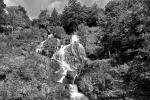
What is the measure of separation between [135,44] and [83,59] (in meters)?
9.87

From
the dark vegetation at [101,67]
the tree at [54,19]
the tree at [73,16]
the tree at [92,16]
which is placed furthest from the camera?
the tree at [54,19]

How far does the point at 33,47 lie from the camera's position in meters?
30.9

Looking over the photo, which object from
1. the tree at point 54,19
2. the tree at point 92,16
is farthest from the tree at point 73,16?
the tree at point 54,19

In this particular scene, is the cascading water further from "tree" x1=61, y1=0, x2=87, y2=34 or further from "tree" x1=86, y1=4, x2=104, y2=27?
"tree" x1=86, y1=4, x2=104, y2=27

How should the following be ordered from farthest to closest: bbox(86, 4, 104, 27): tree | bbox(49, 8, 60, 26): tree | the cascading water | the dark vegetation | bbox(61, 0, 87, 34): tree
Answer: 1. bbox(49, 8, 60, 26): tree
2. bbox(86, 4, 104, 27): tree
3. bbox(61, 0, 87, 34): tree
4. the cascading water
5. the dark vegetation

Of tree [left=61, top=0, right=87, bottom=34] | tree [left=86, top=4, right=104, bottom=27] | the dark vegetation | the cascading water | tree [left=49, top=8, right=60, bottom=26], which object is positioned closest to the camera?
the dark vegetation

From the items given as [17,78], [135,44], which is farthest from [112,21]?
[17,78]

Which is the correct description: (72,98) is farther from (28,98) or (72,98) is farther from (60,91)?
(28,98)

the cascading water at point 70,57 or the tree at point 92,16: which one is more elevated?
the tree at point 92,16

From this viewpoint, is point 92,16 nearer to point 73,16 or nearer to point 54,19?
point 73,16

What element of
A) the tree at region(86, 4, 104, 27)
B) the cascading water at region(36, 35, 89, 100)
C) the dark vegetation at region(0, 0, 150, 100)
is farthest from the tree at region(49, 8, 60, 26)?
the cascading water at region(36, 35, 89, 100)

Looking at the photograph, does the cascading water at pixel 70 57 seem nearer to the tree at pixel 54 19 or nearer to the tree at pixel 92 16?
the tree at pixel 92 16

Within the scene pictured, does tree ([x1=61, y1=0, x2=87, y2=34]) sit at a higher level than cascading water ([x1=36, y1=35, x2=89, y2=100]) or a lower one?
higher

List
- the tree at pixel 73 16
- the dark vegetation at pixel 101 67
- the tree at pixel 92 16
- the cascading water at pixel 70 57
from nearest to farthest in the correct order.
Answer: the dark vegetation at pixel 101 67 < the cascading water at pixel 70 57 < the tree at pixel 73 16 < the tree at pixel 92 16
